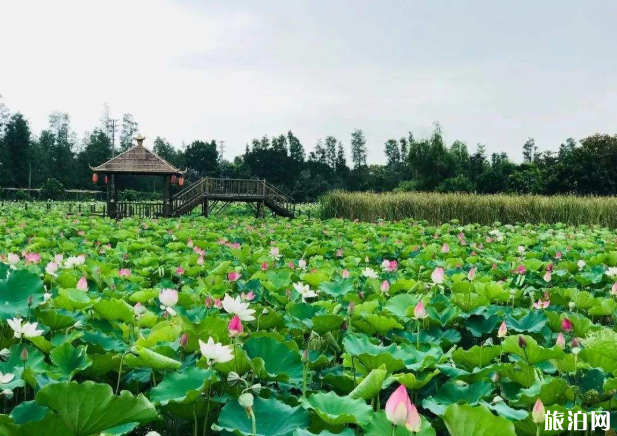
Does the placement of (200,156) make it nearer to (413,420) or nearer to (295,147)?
(295,147)

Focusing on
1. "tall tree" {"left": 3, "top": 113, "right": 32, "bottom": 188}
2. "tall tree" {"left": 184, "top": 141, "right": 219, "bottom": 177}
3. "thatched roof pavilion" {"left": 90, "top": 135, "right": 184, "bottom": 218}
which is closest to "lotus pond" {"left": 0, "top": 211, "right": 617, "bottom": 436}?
"thatched roof pavilion" {"left": 90, "top": 135, "right": 184, "bottom": 218}

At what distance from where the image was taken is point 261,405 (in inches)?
49.8

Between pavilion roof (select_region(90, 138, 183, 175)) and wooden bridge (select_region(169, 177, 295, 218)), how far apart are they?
869mm

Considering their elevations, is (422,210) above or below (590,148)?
below

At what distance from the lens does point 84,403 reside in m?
1.02

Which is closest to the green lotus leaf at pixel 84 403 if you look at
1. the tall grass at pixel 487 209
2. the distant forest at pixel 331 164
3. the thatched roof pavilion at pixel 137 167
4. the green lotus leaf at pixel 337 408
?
the green lotus leaf at pixel 337 408

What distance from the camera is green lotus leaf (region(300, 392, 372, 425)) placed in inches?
45.9

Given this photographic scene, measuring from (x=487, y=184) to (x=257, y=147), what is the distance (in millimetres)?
23949

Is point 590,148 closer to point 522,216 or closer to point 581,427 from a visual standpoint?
point 522,216

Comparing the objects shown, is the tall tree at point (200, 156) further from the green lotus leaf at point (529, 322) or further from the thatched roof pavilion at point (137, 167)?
the green lotus leaf at point (529, 322)

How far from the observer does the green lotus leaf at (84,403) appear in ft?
3.33

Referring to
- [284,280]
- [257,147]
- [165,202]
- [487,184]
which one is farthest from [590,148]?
[284,280]

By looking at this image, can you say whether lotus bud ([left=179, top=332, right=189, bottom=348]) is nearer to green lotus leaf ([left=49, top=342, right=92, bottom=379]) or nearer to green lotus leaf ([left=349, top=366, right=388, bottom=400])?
green lotus leaf ([left=49, top=342, right=92, bottom=379])

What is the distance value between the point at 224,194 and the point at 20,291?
17918 millimetres
